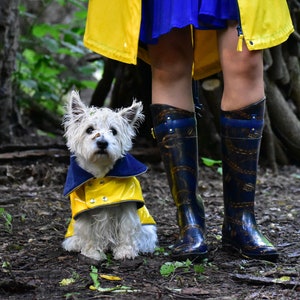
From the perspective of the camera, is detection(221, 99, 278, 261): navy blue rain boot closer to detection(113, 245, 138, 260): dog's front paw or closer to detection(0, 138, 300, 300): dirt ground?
detection(0, 138, 300, 300): dirt ground

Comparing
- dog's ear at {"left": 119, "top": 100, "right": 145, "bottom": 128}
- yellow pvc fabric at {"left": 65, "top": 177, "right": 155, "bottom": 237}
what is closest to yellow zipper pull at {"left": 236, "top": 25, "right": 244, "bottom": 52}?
dog's ear at {"left": 119, "top": 100, "right": 145, "bottom": 128}

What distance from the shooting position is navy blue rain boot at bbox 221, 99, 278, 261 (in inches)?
104

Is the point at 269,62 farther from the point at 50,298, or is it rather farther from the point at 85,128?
the point at 50,298

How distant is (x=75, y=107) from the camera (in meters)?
2.97

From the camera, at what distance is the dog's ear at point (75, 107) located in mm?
2947

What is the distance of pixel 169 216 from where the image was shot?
3.82 m

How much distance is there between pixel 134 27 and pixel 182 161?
644 mm

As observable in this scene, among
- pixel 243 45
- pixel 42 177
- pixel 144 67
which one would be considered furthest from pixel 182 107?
pixel 144 67

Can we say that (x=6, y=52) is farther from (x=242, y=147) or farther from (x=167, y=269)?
(x=167, y=269)

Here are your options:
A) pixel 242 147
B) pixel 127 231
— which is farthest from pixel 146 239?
pixel 242 147

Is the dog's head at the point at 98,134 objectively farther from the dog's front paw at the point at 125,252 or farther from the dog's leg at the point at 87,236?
the dog's front paw at the point at 125,252

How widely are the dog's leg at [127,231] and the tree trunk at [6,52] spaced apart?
299 cm

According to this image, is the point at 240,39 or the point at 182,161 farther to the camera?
the point at 182,161

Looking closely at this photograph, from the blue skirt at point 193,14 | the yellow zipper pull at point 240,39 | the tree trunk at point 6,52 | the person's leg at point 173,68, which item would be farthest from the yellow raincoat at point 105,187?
the tree trunk at point 6,52
